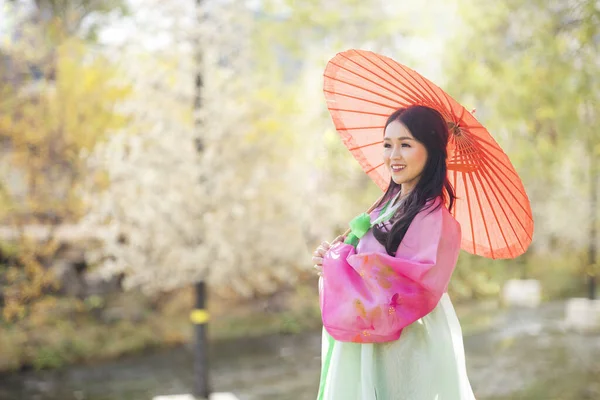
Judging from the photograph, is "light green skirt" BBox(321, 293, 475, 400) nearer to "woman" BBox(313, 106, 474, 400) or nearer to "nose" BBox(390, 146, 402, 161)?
"woman" BBox(313, 106, 474, 400)

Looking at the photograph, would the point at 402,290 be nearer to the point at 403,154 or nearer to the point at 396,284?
the point at 396,284

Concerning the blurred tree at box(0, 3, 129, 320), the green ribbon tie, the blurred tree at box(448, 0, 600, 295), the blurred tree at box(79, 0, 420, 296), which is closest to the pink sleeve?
the green ribbon tie

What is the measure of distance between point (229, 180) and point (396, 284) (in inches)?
156

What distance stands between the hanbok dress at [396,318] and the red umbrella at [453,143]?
0.95 ft

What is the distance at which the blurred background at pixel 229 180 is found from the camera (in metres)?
6.04

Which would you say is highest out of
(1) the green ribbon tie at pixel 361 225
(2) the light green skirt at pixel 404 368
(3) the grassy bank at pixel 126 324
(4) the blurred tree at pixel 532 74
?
(4) the blurred tree at pixel 532 74

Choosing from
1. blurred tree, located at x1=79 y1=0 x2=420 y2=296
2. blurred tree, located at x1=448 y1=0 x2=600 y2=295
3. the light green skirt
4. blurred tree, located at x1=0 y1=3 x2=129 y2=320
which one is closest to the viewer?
the light green skirt

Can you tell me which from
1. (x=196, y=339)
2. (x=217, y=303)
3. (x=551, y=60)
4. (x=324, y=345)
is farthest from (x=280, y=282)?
(x=324, y=345)

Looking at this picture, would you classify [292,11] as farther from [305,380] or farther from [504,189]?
[504,189]

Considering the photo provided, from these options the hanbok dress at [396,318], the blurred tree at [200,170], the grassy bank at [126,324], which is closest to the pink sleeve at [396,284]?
the hanbok dress at [396,318]

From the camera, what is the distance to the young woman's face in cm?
246

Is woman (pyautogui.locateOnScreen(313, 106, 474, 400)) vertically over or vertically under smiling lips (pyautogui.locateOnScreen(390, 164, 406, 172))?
under

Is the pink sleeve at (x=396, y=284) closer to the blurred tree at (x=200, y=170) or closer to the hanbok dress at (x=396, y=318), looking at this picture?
the hanbok dress at (x=396, y=318)

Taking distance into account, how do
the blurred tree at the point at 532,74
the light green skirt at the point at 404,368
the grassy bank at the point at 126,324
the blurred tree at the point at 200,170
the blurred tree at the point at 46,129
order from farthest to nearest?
1. the blurred tree at the point at 46,129
2. the grassy bank at the point at 126,324
3. the blurred tree at the point at 200,170
4. the blurred tree at the point at 532,74
5. the light green skirt at the point at 404,368
